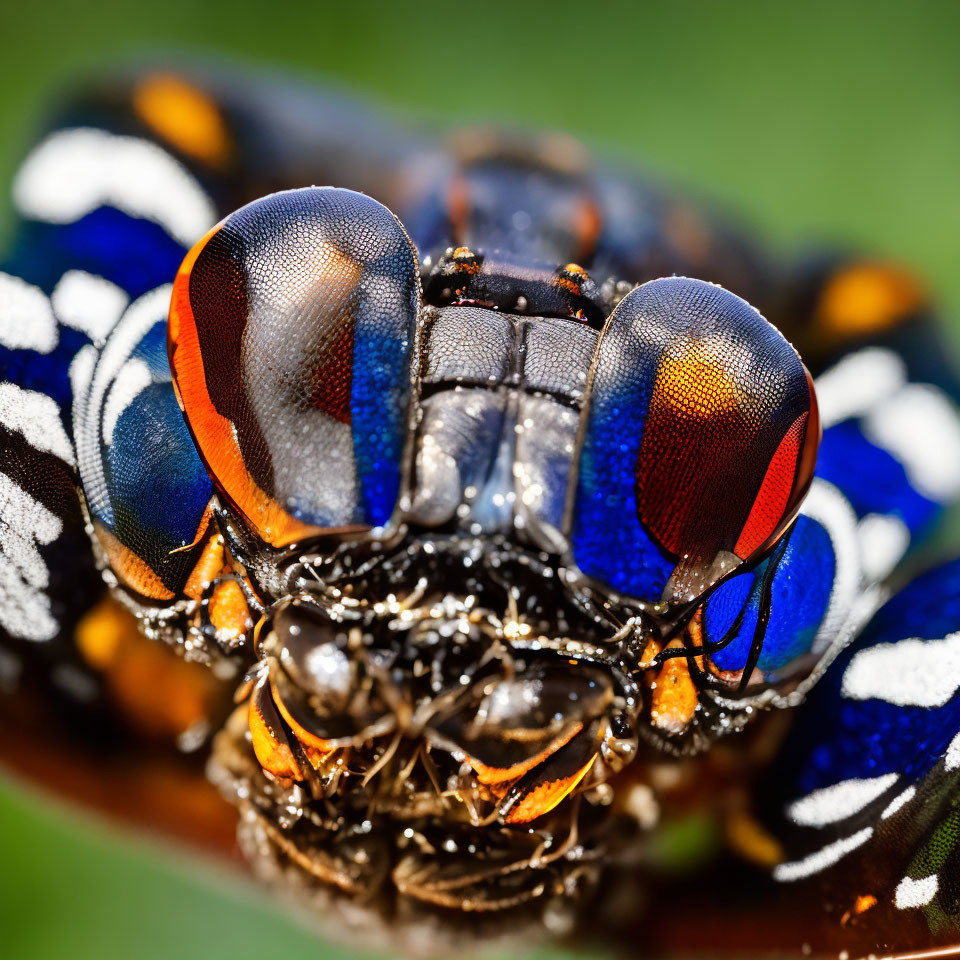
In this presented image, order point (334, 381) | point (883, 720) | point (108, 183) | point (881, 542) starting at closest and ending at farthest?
1. point (334, 381)
2. point (883, 720)
3. point (881, 542)
4. point (108, 183)

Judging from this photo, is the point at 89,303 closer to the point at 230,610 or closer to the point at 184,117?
the point at 230,610

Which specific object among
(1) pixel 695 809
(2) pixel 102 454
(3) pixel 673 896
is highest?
(2) pixel 102 454

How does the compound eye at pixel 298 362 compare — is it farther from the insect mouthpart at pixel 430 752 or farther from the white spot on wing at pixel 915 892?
the white spot on wing at pixel 915 892

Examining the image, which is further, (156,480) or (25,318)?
(25,318)

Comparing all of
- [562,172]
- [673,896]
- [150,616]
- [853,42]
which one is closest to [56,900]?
[673,896]

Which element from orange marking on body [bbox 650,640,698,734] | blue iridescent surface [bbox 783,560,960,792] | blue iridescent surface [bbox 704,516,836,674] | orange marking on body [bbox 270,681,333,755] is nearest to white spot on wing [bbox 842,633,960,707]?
blue iridescent surface [bbox 783,560,960,792]

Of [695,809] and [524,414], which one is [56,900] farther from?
[524,414]

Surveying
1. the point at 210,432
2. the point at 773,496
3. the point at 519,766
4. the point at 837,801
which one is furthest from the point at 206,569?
the point at 837,801
